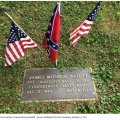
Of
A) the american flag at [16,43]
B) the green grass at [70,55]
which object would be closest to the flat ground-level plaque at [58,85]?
the green grass at [70,55]

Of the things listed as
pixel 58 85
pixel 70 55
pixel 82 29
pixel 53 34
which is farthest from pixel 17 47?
pixel 70 55

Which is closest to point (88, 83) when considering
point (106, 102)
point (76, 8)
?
point (106, 102)

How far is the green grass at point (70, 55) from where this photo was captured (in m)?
7.44

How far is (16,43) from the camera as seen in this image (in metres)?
7.05

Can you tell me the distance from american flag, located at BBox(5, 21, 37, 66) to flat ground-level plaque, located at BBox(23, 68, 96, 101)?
0.93m

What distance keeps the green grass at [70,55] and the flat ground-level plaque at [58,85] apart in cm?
16

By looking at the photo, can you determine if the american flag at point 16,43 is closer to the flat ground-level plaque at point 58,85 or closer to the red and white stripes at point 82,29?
the flat ground-level plaque at point 58,85

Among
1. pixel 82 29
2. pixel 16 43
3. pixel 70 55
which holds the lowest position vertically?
pixel 70 55

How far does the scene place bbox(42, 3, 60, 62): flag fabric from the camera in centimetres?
693

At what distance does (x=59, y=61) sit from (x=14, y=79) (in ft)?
4.80

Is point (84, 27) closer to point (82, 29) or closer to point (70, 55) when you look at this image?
point (82, 29)

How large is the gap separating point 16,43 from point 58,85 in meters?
1.68

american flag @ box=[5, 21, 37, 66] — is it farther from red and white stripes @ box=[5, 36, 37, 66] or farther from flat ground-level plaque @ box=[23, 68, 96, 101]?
flat ground-level plaque @ box=[23, 68, 96, 101]

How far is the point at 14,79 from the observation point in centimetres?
800
